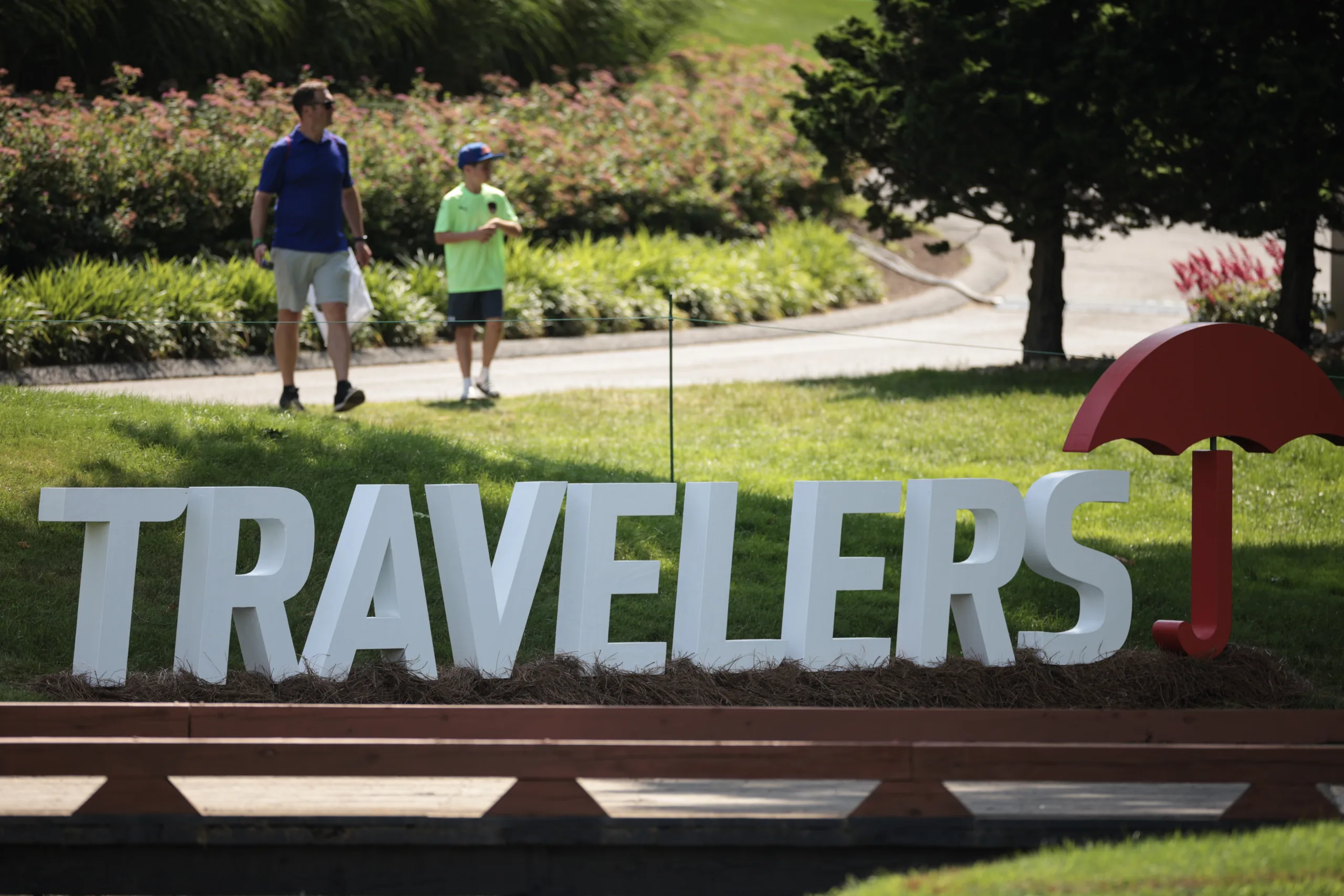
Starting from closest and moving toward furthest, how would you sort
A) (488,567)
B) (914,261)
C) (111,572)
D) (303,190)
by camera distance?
1. (111,572)
2. (488,567)
3. (303,190)
4. (914,261)

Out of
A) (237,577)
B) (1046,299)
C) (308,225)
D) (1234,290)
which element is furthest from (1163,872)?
(1234,290)

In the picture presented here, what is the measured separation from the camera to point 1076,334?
1551 cm

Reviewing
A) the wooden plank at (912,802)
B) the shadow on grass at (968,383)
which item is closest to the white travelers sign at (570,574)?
the wooden plank at (912,802)

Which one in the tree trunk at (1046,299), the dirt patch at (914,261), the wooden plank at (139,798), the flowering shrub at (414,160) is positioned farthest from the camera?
the dirt patch at (914,261)

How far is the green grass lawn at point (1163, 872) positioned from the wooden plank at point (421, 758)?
0.33m

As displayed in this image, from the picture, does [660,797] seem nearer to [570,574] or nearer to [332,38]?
[570,574]

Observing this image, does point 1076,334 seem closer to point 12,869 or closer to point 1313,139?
point 1313,139

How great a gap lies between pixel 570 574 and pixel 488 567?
33cm

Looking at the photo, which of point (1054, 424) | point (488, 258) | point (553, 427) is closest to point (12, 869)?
point (553, 427)

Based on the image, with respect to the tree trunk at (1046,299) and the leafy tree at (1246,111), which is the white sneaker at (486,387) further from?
the leafy tree at (1246,111)

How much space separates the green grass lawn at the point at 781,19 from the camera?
37250 mm

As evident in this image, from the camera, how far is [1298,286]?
36.8 ft

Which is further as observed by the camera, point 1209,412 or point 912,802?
point 1209,412

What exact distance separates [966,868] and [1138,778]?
24.4 inches
